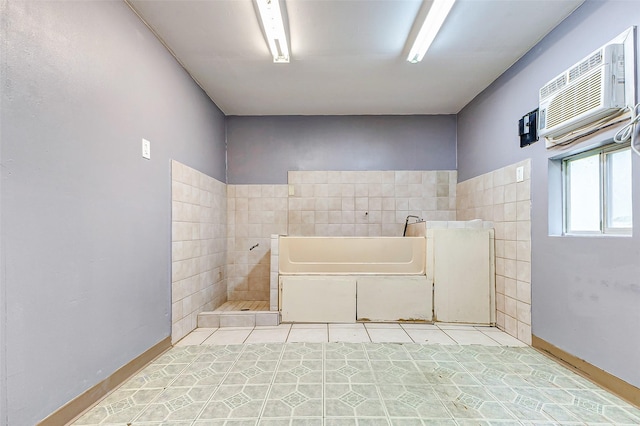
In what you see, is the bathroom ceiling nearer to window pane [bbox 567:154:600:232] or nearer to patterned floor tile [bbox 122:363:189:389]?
window pane [bbox 567:154:600:232]

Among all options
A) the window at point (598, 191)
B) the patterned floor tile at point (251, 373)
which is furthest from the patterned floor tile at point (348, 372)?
the window at point (598, 191)

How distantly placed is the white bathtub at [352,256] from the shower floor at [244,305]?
25.8 inches

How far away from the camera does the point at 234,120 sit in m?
3.61

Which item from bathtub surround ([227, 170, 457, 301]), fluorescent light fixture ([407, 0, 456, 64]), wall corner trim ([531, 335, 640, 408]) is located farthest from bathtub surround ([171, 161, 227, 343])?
wall corner trim ([531, 335, 640, 408])

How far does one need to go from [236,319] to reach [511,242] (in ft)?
8.44

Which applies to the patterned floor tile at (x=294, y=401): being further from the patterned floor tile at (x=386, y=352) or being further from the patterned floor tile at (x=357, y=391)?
the patterned floor tile at (x=386, y=352)

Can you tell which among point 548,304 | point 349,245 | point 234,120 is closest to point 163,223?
point 349,245

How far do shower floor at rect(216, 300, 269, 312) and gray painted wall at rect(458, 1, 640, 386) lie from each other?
2.56 metres

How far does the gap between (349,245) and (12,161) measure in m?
2.48

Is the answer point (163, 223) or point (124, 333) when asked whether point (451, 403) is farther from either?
point (163, 223)

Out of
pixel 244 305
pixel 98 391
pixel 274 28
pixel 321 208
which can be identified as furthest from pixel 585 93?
pixel 244 305

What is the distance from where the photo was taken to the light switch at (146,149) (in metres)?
1.89

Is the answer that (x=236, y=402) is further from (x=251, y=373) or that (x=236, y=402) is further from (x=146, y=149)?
(x=146, y=149)

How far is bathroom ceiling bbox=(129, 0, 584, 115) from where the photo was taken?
179cm
